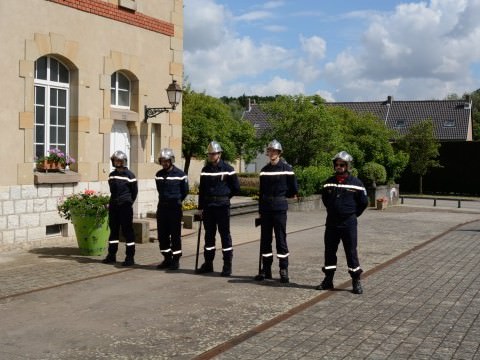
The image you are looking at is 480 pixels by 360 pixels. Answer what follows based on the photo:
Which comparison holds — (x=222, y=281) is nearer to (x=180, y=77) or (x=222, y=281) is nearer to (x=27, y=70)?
(x=27, y=70)

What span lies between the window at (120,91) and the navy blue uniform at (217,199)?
16.4 feet

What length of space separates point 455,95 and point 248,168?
50.8 m

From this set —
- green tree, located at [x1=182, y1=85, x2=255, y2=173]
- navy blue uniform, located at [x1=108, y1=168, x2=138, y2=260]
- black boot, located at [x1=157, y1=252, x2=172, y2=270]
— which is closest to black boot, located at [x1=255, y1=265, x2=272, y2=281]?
black boot, located at [x1=157, y1=252, x2=172, y2=270]

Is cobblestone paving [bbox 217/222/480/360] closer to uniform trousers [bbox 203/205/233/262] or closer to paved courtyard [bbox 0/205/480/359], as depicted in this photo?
paved courtyard [bbox 0/205/480/359]

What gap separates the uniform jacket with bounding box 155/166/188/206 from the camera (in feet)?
32.1

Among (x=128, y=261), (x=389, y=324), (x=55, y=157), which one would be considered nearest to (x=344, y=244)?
(x=389, y=324)

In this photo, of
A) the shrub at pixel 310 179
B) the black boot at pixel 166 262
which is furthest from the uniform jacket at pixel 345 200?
the shrub at pixel 310 179

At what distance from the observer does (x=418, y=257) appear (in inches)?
449

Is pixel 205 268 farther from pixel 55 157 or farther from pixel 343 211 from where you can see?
pixel 55 157

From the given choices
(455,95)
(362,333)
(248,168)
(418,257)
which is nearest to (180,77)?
(418,257)

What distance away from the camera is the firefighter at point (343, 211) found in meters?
8.25

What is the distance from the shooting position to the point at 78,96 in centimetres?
1243

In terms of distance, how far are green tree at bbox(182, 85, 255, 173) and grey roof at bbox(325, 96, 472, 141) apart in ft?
81.2

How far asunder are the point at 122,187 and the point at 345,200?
146 inches
